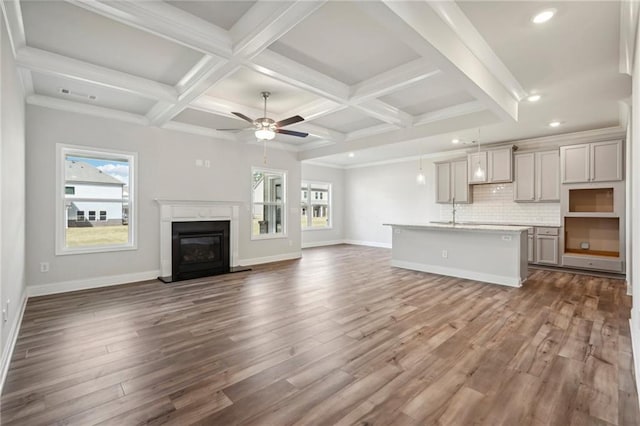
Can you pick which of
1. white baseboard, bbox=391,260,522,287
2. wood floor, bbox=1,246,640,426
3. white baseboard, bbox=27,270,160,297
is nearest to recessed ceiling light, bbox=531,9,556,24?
wood floor, bbox=1,246,640,426

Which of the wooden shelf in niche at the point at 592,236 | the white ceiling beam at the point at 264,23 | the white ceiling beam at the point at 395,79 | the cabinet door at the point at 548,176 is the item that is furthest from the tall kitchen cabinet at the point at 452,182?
the white ceiling beam at the point at 264,23

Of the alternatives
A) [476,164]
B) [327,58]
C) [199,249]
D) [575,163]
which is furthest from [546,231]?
[199,249]

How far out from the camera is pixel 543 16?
2.49m

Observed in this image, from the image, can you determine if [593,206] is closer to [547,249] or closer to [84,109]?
[547,249]

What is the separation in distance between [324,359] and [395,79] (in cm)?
304

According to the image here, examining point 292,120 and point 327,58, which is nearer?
point 327,58

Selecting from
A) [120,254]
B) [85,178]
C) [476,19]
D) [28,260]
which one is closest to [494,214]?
[476,19]

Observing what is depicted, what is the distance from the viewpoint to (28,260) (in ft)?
14.2

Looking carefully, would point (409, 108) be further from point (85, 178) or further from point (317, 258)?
point (85, 178)

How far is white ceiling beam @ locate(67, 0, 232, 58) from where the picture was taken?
2275 mm

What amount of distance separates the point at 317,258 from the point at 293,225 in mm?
1033

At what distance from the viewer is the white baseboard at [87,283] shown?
14.4 ft

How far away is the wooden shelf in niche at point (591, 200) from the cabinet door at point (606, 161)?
0.41 meters

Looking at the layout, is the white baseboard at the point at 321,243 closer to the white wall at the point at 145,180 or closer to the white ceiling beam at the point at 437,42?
the white wall at the point at 145,180
